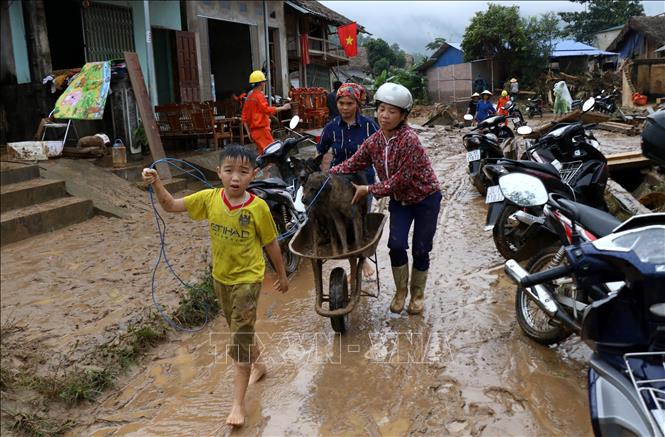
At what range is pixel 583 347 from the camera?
3730mm

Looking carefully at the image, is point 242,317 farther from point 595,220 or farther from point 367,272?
point 367,272

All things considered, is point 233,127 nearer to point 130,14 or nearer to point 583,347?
point 130,14

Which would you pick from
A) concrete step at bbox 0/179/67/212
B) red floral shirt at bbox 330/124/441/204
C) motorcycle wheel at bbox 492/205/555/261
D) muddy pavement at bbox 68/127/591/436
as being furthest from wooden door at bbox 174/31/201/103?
motorcycle wheel at bbox 492/205/555/261

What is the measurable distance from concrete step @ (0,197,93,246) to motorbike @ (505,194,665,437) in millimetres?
4431

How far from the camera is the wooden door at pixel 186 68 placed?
1158cm

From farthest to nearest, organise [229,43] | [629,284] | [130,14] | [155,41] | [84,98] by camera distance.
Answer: [229,43] < [155,41] < [130,14] < [84,98] < [629,284]

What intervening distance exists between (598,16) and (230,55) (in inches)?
1531

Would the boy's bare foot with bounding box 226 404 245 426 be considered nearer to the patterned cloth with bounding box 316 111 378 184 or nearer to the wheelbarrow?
the wheelbarrow

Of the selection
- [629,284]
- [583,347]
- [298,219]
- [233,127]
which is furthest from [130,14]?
[629,284]

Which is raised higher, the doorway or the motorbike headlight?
the doorway

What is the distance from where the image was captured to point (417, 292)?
442cm

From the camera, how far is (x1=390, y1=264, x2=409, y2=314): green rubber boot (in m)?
4.31

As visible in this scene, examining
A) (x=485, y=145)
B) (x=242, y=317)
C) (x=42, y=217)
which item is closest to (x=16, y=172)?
(x=42, y=217)

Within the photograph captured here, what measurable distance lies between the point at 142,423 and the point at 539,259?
112 inches
